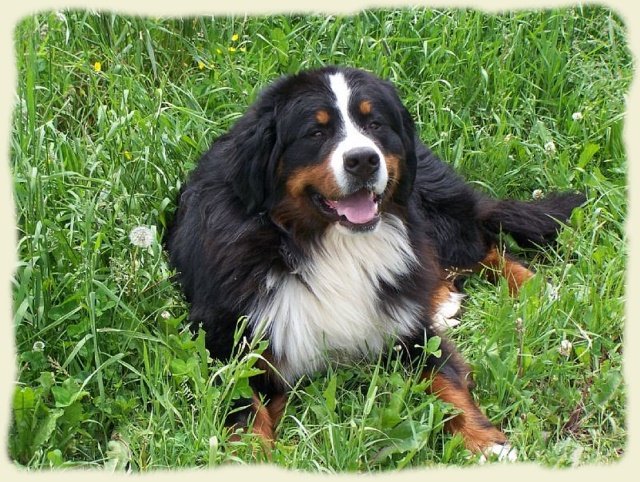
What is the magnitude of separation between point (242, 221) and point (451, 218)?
4.49ft

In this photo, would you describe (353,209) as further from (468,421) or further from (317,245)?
(468,421)

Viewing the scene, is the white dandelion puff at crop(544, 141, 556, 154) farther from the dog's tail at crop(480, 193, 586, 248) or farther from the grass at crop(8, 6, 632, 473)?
the dog's tail at crop(480, 193, 586, 248)

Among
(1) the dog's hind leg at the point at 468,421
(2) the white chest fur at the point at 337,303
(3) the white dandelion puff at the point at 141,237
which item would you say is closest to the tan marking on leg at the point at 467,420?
(1) the dog's hind leg at the point at 468,421

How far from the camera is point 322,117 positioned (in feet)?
11.0

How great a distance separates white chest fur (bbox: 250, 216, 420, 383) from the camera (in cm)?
349

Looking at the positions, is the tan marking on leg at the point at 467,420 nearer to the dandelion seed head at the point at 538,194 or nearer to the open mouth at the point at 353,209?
the open mouth at the point at 353,209

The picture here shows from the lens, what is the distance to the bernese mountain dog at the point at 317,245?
3354mm

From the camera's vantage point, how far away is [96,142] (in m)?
4.37

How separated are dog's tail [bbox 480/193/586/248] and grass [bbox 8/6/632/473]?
0.09m

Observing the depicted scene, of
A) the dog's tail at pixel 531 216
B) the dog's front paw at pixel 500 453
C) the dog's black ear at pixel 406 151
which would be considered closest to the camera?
the dog's front paw at pixel 500 453

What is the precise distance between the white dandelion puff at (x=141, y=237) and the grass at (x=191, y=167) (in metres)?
0.12

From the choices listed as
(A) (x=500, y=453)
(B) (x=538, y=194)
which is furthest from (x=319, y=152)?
(B) (x=538, y=194)

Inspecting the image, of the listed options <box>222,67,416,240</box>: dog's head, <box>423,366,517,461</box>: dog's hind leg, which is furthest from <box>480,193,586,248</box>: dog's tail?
<box>423,366,517,461</box>: dog's hind leg

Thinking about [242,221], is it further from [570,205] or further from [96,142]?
[570,205]
